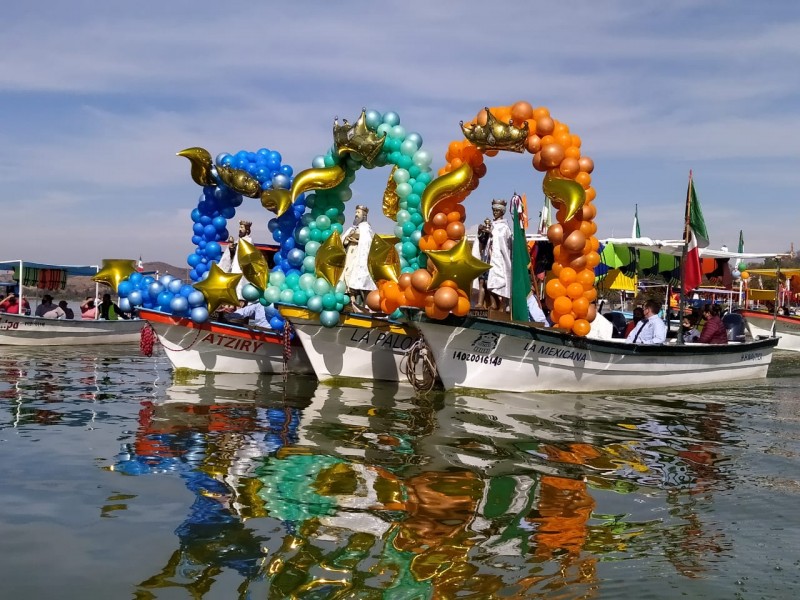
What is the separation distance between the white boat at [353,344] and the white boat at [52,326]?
11.8 metres

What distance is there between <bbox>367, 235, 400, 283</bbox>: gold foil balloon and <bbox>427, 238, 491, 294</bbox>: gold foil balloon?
1.88 m

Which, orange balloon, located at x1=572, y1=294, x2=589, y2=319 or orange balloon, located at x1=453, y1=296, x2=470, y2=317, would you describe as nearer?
orange balloon, located at x1=453, y1=296, x2=470, y2=317

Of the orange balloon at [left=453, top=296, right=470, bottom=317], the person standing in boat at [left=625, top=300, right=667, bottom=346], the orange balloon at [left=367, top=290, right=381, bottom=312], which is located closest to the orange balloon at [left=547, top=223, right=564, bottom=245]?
the orange balloon at [left=453, top=296, right=470, bottom=317]

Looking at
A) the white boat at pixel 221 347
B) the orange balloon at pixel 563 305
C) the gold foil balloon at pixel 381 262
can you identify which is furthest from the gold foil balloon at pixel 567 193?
the white boat at pixel 221 347

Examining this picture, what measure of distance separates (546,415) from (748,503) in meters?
4.72

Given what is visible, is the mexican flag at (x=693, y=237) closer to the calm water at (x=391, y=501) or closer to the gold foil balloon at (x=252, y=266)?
the calm water at (x=391, y=501)

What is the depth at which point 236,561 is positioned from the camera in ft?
17.0

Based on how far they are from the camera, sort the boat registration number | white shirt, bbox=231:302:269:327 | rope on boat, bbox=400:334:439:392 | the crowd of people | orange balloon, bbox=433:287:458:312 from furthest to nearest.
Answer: the crowd of people, white shirt, bbox=231:302:269:327, rope on boat, bbox=400:334:439:392, the boat registration number, orange balloon, bbox=433:287:458:312

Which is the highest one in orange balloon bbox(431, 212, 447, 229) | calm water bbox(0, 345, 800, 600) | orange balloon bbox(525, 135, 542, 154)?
orange balloon bbox(525, 135, 542, 154)

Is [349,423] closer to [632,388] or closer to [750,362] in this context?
[632,388]

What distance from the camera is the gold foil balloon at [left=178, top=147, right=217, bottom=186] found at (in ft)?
55.0

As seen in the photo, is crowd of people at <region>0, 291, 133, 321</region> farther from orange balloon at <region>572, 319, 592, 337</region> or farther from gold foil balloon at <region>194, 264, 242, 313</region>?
orange balloon at <region>572, 319, 592, 337</region>

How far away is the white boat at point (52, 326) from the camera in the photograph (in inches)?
910

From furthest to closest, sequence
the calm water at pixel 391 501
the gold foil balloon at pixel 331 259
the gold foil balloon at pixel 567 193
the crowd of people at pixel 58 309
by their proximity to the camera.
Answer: the crowd of people at pixel 58 309 → the gold foil balloon at pixel 331 259 → the gold foil balloon at pixel 567 193 → the calm water at pixel 391 501
